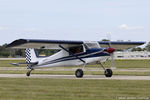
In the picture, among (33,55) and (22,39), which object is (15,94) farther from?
(33,55)

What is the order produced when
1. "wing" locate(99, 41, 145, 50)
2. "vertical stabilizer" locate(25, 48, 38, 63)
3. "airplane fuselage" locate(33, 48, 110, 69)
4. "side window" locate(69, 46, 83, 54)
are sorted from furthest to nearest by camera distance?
1. "vertical stabilizer" locate(25, 48, 38, 63)
2. "wing" locate(99, 41, 145, 50)
3. "side window" locate(69, 46, 83, 54)
4. "airplane fuselage" locate(33, 48, 110, 69)

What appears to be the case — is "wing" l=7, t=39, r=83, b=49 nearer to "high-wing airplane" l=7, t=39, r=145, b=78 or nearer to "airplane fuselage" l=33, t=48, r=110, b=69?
"high-wing airplane" l=7, t=39, r=145, b=78

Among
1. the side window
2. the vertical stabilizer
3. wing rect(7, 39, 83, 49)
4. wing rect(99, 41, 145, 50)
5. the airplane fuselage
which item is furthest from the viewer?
the vertical stabilizer

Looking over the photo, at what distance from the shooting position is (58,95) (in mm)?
14938

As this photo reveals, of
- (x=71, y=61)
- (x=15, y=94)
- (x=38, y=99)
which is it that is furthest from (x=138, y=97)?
(x=71, y=61)

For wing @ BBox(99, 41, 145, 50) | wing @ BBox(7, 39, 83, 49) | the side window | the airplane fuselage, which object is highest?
wing @ BBox(99, 41, 145, 50)

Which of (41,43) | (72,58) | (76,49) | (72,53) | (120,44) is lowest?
(72,58)

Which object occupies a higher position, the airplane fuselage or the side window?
the side window

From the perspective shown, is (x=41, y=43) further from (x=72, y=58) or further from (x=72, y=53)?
(x=72, y=58)

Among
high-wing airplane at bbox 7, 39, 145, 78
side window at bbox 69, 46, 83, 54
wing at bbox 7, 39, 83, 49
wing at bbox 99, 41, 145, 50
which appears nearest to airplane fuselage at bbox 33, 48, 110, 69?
high-wing airplane at bbox 7, 39, 145, 78

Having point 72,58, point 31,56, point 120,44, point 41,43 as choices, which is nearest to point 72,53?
point 72,58

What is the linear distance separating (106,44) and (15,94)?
1586 centimetres

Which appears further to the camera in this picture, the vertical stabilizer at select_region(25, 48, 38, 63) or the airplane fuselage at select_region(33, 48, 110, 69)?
the vertical stabilizer at select_region(25, 48, 38, 63)

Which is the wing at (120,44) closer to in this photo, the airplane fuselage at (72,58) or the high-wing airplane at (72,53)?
the high-wing airplane at (72,53)
